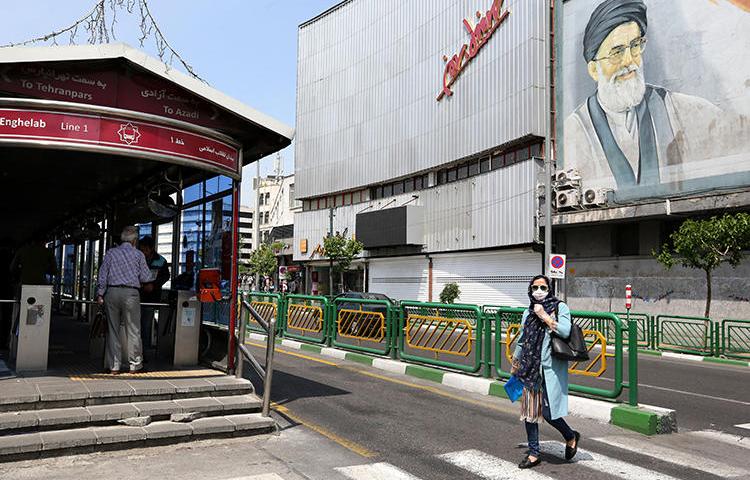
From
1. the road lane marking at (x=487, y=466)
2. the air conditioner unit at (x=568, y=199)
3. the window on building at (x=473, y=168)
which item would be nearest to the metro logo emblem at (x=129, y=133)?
the road lane marking at (x=487, y=466)

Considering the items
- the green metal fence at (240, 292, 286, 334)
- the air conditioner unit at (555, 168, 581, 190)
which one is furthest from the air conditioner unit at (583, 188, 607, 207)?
the green metal fence at (240, 292, 286, 334)

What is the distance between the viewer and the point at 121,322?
814 cm

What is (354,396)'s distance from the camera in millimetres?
9516

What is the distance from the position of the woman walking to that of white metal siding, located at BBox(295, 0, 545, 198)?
82.1 feet

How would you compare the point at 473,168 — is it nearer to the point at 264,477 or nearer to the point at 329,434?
the point at 329,434

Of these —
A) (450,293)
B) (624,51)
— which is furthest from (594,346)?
(450,293)

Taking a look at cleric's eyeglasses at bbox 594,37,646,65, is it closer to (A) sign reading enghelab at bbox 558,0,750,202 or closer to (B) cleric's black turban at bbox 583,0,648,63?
(A) sign reading enghelab at bbox 558,0,750,202

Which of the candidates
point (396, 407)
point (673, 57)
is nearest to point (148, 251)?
point (396, 407)

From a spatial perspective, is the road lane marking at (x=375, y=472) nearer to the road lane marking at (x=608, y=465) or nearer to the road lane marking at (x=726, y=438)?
the road lane marking at (x=608, y=465)

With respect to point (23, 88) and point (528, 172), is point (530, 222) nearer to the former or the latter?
point (528, 172)

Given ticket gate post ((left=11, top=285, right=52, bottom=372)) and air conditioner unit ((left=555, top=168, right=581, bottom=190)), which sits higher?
air conditioner unit ((left=555, top=168, right=581, bottom=190))

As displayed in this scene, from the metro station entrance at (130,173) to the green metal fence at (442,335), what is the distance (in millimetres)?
4288

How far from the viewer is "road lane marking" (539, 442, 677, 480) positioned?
580 cm

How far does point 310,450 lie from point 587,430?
11.7 ft
